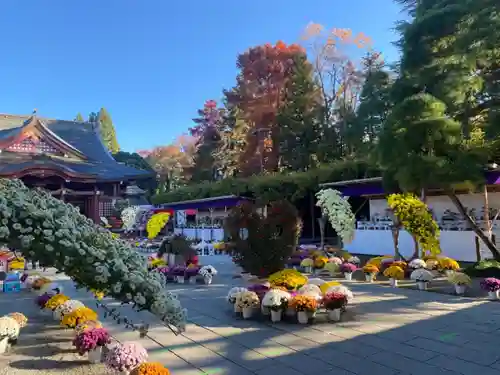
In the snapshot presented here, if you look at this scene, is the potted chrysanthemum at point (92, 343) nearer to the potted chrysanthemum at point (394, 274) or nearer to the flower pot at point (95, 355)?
the flower pot at point (95, 355)

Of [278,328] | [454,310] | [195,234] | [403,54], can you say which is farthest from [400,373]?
[195,234]

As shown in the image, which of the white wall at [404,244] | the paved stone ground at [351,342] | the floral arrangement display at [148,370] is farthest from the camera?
the white wall at [404,244]

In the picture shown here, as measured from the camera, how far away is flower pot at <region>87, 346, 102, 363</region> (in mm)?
4688

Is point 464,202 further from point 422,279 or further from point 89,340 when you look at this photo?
point 89,340

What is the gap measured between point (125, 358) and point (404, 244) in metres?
12.0

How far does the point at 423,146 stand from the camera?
932 cm

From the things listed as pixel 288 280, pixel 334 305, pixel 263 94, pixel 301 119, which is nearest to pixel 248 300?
pixel 334 305

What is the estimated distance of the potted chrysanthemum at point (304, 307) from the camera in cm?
602

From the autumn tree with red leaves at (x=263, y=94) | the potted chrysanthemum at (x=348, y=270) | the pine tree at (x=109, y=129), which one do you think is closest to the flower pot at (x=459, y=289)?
the potted chrysanthemum at (x=348, y=270)

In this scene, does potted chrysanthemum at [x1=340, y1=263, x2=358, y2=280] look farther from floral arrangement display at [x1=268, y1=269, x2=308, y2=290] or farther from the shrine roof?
the shrine roof

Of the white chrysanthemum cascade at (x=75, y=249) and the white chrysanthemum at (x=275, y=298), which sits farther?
the white chrysanthemum at (x=275, y=298)

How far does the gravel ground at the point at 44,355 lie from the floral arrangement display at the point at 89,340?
7.7 inches

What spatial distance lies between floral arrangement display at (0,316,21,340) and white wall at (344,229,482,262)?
12.1m

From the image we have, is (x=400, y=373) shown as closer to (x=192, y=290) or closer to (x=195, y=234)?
(x=192, y=290)
